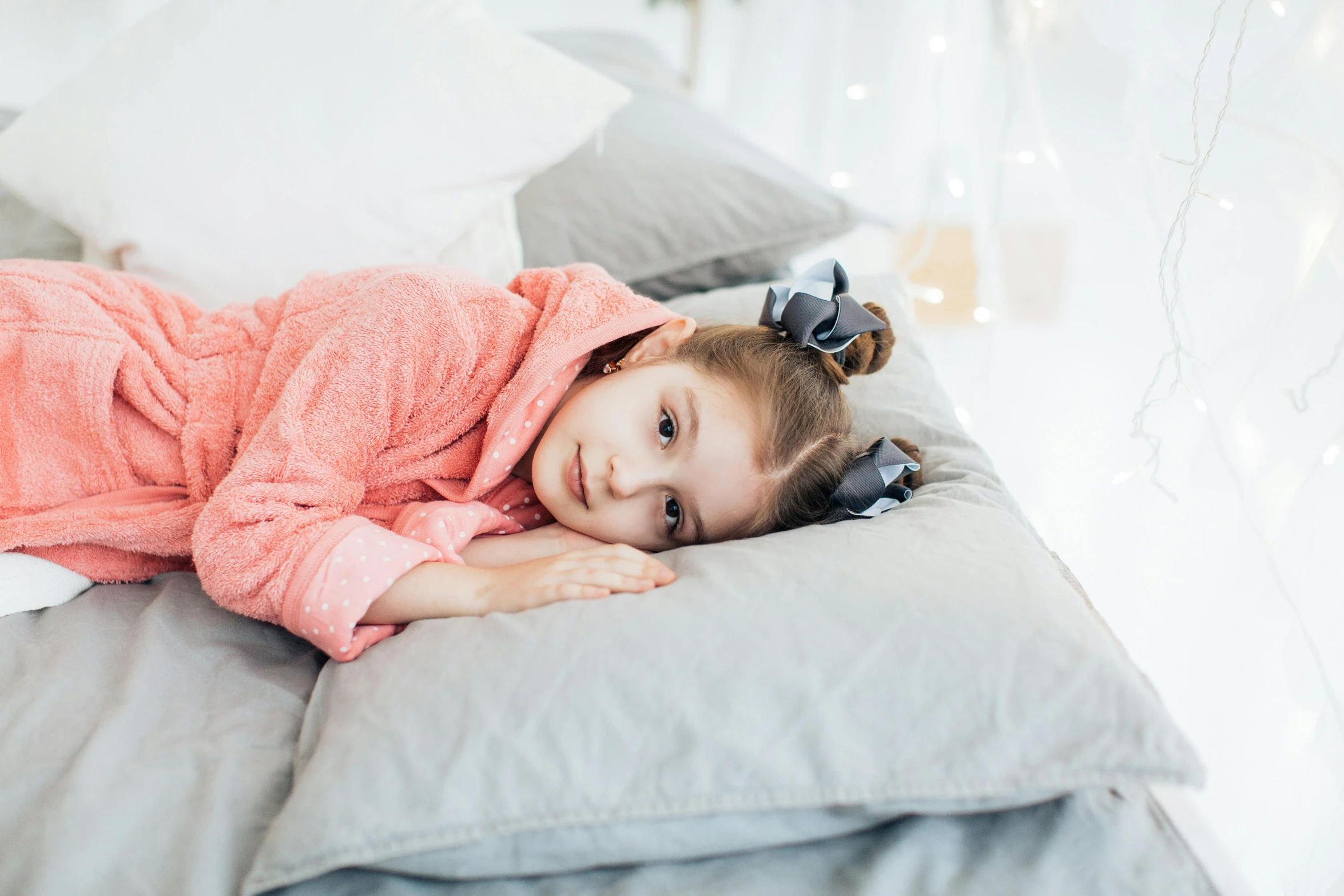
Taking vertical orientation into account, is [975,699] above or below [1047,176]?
below

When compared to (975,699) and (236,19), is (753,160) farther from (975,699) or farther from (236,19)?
(975,699)

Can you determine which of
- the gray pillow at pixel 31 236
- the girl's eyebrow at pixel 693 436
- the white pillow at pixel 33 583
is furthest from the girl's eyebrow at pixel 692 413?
the gray pillow at pixel 31 236

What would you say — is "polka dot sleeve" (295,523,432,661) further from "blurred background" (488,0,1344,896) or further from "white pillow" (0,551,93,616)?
"blurred background" (488,0,1344,896)

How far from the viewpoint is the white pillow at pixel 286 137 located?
1.17m

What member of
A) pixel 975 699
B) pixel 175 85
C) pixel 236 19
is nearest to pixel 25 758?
pixel 975 699

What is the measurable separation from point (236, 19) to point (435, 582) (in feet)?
3.20

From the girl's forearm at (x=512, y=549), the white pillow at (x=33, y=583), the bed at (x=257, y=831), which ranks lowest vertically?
the white pillow at (x=33, y=583)

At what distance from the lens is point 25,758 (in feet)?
2.08

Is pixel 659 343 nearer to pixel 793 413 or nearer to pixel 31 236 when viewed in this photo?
pixel 793 413

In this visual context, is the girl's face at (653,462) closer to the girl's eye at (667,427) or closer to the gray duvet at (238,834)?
the girl's eye at (667,427)

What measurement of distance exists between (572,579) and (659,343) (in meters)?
0.37

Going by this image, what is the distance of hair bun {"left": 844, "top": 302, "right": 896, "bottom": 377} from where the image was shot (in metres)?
0.99

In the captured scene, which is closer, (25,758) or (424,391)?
(25,758)

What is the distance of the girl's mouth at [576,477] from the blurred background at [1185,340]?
0.59 meters
